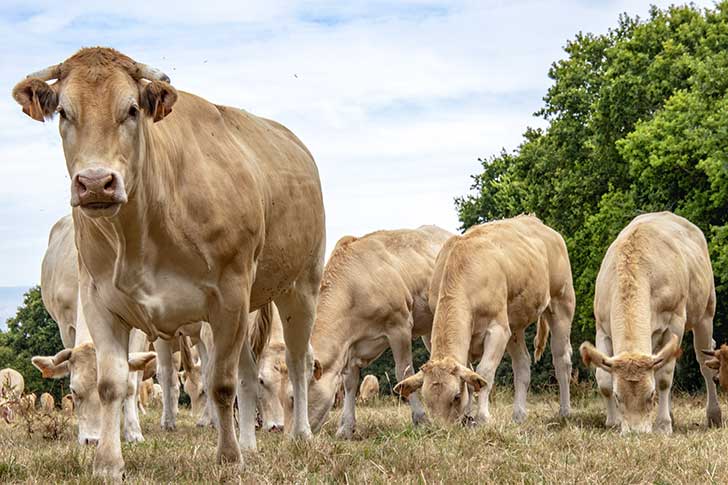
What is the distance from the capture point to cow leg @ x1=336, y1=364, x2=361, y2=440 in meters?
12.1

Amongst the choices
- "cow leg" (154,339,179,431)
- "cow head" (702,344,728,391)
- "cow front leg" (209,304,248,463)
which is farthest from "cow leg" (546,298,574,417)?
"cow front leg" (209,304,248,463)

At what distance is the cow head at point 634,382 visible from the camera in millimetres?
11549

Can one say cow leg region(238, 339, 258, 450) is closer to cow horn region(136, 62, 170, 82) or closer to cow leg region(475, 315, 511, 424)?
cow horn region(136, 62, 170, 82)

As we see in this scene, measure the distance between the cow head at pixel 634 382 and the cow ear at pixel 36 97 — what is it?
24.2 ft

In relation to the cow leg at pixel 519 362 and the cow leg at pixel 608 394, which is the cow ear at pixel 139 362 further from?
the cow leg at pixel 519 362

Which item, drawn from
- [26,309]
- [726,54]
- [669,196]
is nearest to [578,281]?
[669,196]

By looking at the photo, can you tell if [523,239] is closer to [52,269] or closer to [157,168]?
[52,269]

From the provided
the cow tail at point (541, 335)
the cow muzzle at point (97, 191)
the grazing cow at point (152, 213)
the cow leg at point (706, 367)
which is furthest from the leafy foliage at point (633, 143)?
the cow muzzle at point (97, 191)

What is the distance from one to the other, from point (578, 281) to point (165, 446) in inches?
888

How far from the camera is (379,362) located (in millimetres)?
47312

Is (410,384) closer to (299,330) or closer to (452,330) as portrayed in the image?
(452,330)

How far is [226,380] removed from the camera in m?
7.07

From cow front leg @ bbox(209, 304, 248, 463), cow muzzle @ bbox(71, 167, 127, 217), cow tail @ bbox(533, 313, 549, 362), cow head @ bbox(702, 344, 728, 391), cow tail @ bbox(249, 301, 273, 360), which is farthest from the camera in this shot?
cow tail @ bbox(533, 313, 549, 362)

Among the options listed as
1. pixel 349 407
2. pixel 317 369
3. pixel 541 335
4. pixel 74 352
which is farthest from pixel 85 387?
pixel 541 335
